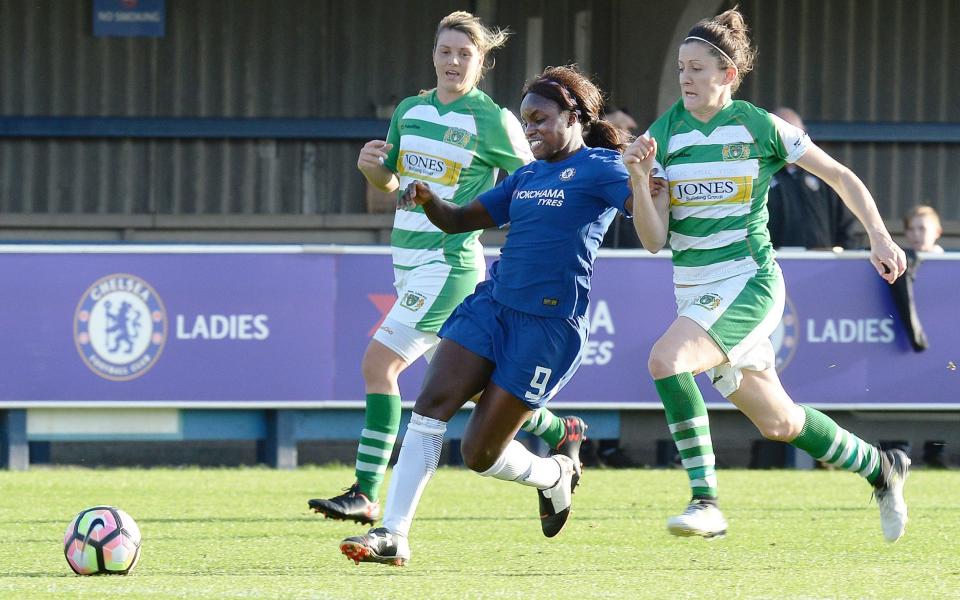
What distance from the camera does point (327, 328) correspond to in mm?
10742

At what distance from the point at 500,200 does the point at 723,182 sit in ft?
2.74

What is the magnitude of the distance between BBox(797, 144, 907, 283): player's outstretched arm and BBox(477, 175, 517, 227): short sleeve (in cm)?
110

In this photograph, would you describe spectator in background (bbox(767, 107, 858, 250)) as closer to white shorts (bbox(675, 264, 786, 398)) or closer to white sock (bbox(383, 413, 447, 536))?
white shorts (bbox(675, 264, 786, 398))

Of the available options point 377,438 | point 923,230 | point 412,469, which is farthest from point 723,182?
point 923,230

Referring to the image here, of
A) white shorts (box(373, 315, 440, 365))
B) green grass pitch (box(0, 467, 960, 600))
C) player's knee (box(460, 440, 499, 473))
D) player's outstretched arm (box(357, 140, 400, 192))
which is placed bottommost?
green grass pitch (box(0, 467, 960, 600))

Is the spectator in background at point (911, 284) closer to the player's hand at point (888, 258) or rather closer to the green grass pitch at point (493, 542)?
the green grass pitch at point (493, 542)

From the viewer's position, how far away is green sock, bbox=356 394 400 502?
7.32 meters

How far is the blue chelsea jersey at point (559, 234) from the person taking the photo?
611cm

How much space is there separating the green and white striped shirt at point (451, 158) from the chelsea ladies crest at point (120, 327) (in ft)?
11.1

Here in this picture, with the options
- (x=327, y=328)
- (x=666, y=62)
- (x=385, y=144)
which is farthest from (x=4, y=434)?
(x=666, y=62)

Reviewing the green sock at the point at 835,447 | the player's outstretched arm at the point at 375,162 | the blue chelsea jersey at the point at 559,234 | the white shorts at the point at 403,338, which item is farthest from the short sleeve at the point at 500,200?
the green sock at the point at 835,447

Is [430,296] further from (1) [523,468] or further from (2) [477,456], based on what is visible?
(2) [477,456]

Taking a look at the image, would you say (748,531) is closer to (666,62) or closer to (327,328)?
(327,328)

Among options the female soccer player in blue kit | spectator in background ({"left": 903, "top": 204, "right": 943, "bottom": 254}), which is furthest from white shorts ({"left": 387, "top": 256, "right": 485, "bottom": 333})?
spectator in background ({"left": 903, "top": 204, "right": 943, "bottom": 254})
